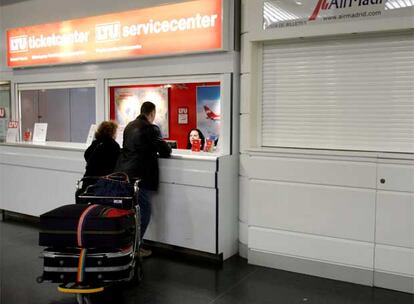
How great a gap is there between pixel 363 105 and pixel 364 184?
0.68 m

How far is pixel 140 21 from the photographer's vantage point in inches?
177

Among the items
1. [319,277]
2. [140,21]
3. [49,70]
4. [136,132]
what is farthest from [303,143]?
[49,70]

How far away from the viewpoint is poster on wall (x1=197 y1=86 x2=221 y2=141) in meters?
6.39

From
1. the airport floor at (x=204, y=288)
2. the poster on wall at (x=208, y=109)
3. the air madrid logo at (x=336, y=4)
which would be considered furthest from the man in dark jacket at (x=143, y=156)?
the poster on wall at (x=208, y=109)

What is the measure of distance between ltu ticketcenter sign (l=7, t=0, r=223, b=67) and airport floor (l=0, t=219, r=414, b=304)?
6.54ft

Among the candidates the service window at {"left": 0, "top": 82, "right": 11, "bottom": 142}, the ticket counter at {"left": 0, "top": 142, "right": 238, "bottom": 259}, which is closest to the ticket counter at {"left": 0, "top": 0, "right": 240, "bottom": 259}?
the ticket counter at {"left": 0, "top": 142, "right": 238, "bottom": 259}

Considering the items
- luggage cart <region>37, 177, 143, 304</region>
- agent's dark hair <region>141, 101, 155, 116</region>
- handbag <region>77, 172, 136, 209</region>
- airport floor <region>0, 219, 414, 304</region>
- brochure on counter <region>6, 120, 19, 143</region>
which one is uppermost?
agent's dark hair <region>141, 101, 155, 116</region>

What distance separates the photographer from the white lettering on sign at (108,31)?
4645 millimetres

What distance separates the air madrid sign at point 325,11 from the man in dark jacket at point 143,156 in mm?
1379

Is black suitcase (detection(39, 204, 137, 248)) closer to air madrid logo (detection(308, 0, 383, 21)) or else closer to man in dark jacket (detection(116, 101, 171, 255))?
man in dark jacket (detection(116, 101, 171, 255))

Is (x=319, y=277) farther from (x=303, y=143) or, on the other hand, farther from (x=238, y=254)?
(x=303, y=143)

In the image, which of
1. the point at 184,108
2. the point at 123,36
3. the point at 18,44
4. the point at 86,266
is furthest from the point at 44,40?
the point at 86,266

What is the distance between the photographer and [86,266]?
2.68 meters

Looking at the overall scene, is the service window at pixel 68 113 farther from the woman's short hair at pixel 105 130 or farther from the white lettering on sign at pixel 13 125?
the woman's short hair at pixel 105 130
